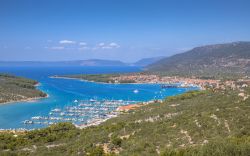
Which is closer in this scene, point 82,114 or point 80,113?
point 82,114

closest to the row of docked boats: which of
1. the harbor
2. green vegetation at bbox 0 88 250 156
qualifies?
the harbor

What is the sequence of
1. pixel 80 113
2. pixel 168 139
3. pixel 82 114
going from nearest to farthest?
pixel 168 139 < pixel 82 114 < pixel 80 113

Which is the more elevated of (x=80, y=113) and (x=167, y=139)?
(x=167, y=139)

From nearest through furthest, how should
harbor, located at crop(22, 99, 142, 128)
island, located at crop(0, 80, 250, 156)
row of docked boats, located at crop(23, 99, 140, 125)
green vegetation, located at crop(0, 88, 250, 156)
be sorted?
green vegetation, located at crop(0, 88, 250, 156), island, located at crop(0, 80, 250, 156), harbor, located at crop(22, 99, 142, 128), row of docked boats, located at crop(23, 99, 140, 125)

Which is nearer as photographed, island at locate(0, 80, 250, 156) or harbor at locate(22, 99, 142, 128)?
island at locate(0, 80, 250, 156)

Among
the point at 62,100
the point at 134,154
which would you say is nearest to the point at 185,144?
the point at 134,154

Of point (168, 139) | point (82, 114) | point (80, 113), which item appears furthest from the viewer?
point (80, 113)

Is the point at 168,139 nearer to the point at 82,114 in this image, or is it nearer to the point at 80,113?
the point at 82,114

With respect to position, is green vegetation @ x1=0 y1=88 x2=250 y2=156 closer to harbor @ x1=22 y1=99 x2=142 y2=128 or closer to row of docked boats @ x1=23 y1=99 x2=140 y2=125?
harbor @ x1=22 y1=99 x2=142 y2=128

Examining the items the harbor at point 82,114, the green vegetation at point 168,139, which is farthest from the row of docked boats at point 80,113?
the green vegetation at point 168,139

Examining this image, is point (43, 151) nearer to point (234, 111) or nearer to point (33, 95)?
Result: point (234, 111)

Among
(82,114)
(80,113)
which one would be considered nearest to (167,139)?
(82,114)
